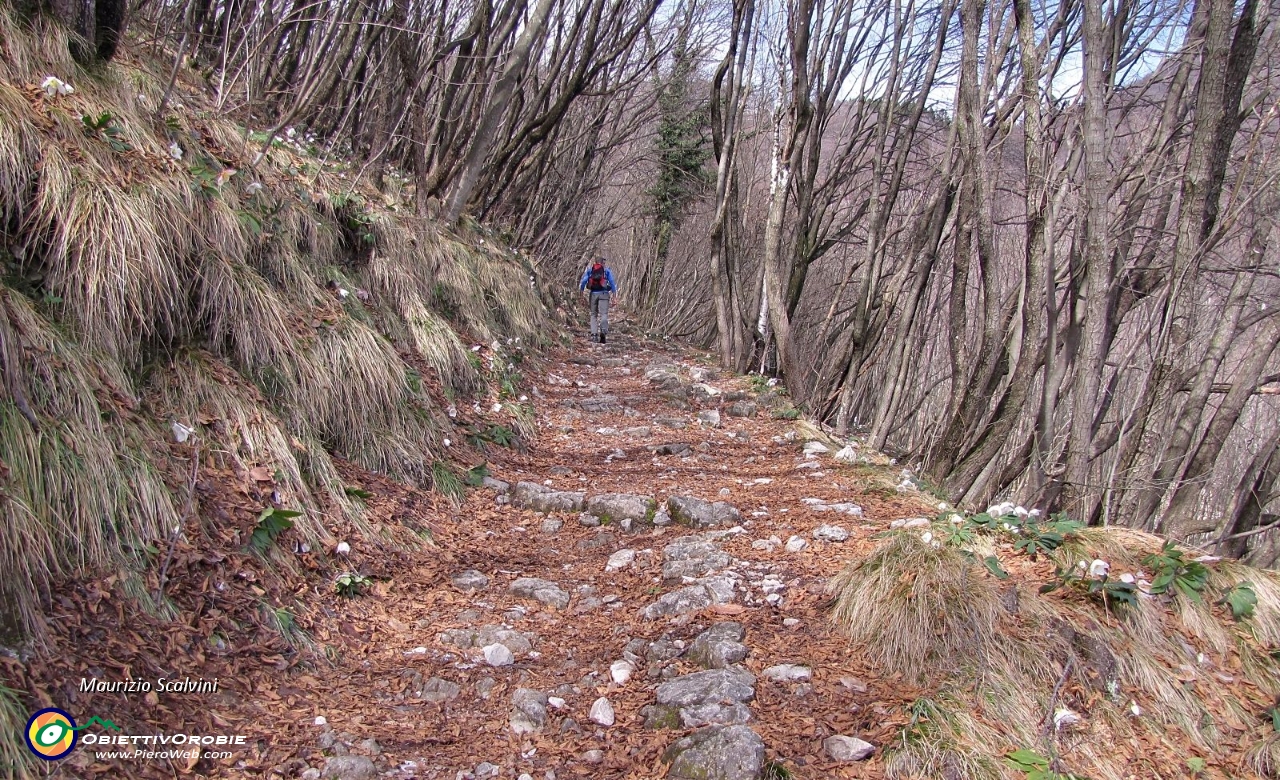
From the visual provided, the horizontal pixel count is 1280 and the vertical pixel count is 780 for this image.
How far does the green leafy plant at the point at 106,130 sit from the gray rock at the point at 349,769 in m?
2.92

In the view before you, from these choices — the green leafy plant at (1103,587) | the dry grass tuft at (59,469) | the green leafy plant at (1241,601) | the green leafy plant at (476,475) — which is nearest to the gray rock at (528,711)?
the dry grass tuft at (59,469)

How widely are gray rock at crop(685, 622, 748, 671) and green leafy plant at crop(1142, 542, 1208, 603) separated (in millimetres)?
1759

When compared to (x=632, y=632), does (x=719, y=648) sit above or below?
above

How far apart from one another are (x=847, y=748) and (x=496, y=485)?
9.96 feet

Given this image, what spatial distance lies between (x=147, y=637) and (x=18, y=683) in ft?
1.31

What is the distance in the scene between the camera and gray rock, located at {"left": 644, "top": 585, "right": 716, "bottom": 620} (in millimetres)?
3154

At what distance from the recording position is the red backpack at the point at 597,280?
1207 centimetres

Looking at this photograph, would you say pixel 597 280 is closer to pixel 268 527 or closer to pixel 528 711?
pixel 268 527

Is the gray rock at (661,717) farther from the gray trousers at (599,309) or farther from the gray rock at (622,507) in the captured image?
the gray trousers at (599,309)

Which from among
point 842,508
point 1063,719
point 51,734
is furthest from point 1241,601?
point 51,734

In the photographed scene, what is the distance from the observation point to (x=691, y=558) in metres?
3.67

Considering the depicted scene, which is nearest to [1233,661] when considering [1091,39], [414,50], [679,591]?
[679,591]

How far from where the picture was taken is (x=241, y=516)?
2877 millimetres

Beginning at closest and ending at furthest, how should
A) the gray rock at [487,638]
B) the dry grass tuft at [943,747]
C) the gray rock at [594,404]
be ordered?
the dry grass tuft at [943,747] < the gray rock at [487,638] < the gray rock at [594,404]
